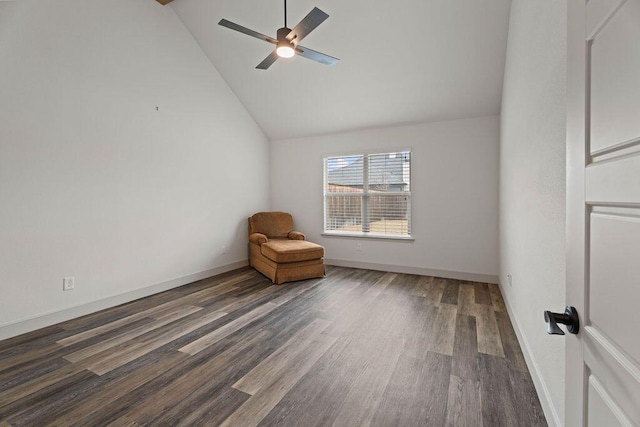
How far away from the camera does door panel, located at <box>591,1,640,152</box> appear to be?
515 millimetres

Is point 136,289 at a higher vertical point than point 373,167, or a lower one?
lower

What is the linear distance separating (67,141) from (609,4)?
153 inches

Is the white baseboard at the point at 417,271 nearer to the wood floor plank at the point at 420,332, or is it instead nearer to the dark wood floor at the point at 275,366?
the dark wood floor at the point at 275,366

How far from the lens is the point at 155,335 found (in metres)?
2.58

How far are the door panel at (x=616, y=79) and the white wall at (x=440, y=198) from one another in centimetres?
387

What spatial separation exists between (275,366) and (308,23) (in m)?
2.64

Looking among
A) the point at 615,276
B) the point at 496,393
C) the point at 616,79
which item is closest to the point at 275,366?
the point at 496,393

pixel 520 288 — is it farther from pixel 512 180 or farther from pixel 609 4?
pixel 609 4

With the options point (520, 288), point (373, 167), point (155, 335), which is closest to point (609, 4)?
point (520, 288)

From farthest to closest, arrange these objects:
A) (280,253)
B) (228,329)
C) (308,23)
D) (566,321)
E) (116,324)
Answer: (280,253) < (116,324) < (228,329) < (308,23) < (566,321)

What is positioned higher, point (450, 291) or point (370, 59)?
point (370, 59)

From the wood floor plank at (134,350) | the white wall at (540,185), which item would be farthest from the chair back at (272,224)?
the white wall at (540,185)

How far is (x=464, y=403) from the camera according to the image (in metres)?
1.70

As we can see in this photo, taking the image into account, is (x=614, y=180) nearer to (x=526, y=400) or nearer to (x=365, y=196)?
(x=526, y=400)
